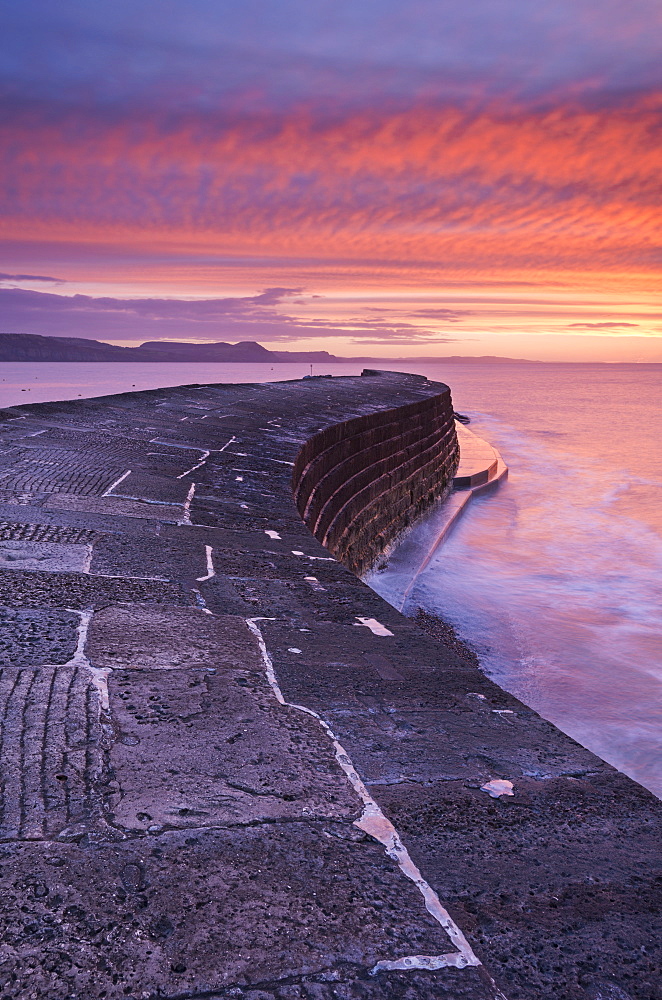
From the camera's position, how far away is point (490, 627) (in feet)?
32.3

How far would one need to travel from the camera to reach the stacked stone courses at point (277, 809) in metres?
1.28

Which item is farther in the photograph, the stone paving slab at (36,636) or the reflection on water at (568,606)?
the reflection on water at (568,606)

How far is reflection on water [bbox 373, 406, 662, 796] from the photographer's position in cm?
755

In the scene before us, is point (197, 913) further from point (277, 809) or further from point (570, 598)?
point (570, 598)

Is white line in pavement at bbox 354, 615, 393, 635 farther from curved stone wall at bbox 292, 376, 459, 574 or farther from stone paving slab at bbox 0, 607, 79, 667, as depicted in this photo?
curved stone wall at bbox 292, 376, 459, 574

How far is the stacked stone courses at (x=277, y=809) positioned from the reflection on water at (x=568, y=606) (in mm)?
4942

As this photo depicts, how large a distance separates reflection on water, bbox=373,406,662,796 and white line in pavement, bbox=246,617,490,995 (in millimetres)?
5379

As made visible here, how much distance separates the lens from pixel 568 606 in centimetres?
1117

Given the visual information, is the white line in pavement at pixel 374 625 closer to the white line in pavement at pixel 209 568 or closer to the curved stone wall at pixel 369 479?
the white line in pavement at pixel 209 568

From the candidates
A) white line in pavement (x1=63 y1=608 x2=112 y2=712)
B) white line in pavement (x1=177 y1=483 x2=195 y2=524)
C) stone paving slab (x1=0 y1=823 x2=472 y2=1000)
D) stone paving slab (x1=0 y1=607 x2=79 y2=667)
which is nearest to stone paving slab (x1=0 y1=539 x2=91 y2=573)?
stone paving slab (x1=0 y1=607 x2=79 y2=667)

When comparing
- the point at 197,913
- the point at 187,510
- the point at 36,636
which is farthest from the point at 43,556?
the point at 197,913

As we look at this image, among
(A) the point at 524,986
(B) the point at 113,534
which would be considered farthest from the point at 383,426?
(A) the point at 524,986

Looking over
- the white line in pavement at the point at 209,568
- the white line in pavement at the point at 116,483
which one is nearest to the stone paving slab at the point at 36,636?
the white line in pavement at the point at 209,568

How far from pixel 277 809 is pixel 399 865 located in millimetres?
317
